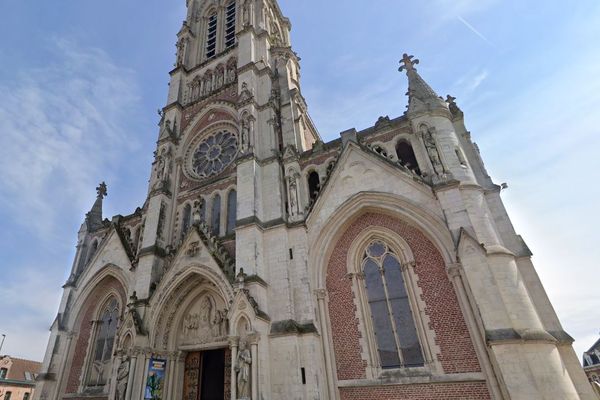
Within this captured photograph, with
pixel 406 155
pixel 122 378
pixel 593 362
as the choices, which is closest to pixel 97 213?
pixel 122 378

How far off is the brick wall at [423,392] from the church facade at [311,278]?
42mm

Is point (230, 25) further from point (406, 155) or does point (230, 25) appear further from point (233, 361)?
point (233, 361)

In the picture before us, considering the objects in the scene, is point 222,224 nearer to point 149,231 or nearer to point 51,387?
point 149,231

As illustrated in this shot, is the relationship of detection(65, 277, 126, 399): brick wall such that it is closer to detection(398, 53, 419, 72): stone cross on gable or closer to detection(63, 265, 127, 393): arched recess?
detection(63, 265, 127, 393): arched recess

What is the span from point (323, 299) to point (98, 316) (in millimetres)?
13112

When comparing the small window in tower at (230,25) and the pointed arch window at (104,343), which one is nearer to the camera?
the pointed arch window at (104,343)

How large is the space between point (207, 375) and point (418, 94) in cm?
1485

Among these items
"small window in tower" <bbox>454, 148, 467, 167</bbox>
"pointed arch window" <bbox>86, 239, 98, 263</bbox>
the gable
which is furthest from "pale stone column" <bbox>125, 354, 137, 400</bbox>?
"small window in tower" <bbox>454, 148, 467, 167</bbox>

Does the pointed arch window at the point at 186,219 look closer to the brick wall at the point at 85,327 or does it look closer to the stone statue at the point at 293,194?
the brick wall at the point at 85,327

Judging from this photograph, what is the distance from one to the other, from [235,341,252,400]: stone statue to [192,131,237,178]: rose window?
10081 mm

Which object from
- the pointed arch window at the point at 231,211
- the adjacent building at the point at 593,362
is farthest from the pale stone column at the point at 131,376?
the adjacent building at the point at 593,362

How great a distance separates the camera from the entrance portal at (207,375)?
13.4 meters

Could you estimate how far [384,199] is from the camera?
13.0 metres

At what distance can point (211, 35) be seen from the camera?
2703 centimetres
